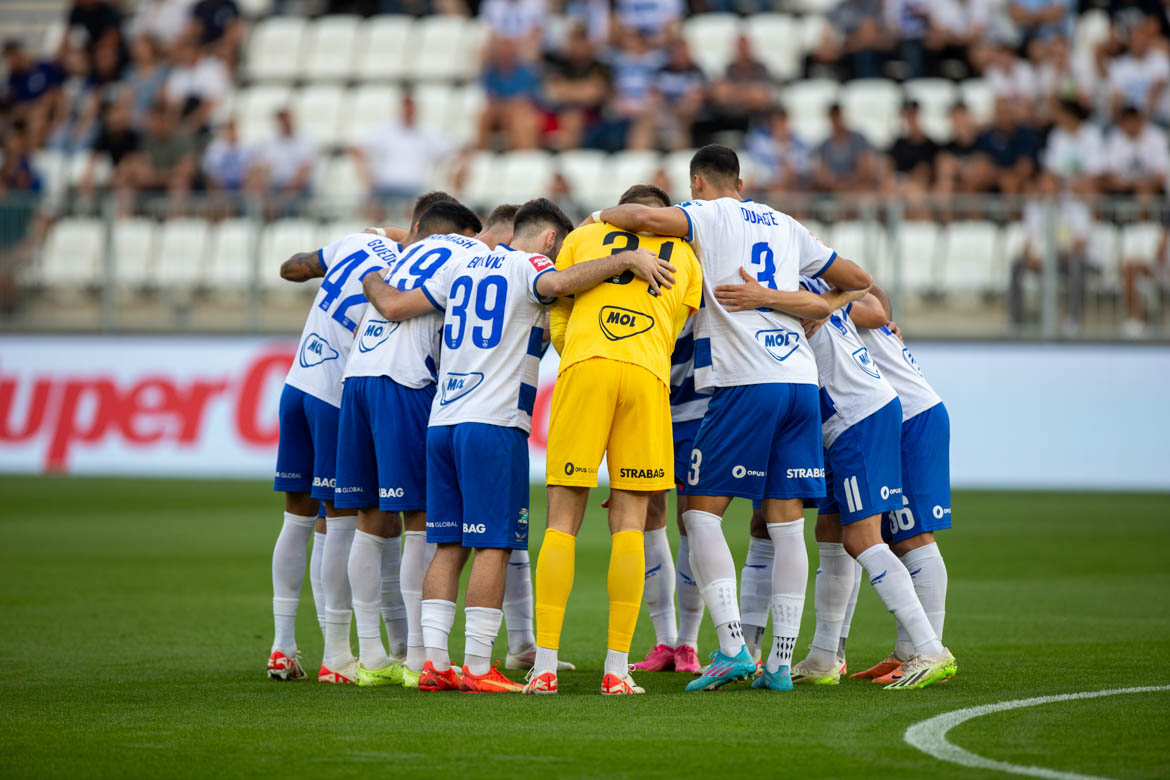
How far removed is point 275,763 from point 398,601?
2.65 meters

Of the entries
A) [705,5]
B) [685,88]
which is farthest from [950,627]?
[705,5]

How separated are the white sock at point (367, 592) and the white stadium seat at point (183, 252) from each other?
13.5 m

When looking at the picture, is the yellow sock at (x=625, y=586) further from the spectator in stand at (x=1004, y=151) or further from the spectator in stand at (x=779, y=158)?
the spectator in stand at (x=1004, y=151)

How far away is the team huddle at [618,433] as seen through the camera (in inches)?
278

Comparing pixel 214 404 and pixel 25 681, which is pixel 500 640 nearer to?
pixel 25 681

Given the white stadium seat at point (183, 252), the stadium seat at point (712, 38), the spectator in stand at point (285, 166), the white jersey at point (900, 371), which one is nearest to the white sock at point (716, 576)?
the white jersey at point (900, 371)

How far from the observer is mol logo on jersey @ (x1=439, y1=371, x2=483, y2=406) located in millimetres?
7340

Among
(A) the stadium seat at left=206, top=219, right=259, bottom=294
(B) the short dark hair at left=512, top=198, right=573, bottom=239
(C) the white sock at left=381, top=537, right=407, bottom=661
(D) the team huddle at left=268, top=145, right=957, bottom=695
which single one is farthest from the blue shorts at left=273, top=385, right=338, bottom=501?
(A) the stadium seat at left=206, top=219, right=259, bottom=294

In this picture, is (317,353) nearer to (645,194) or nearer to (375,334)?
(375,334)

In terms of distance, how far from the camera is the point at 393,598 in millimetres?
8133

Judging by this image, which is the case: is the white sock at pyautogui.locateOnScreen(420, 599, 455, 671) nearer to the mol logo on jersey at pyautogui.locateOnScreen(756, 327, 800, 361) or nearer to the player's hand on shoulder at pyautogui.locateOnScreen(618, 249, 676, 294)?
the player's hand on shoulder at pyautogui.locateOnScreen(618, 249, 676, 294)

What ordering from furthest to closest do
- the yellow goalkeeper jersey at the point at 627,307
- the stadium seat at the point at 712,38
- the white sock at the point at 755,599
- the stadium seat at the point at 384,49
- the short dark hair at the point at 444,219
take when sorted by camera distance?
the stadium seat at the point at 384,49 → the stadium seat at the point at 712,38 → the short dark hair at the point at 444,219 → the white sock at the point at 755,599 → the yellow goalkeeper jersey at the point at 627,307

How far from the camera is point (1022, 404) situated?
18.2 meters

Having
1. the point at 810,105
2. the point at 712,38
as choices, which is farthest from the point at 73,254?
the point at 810,105
